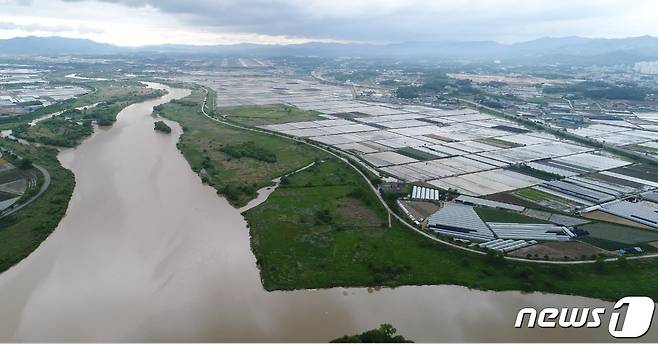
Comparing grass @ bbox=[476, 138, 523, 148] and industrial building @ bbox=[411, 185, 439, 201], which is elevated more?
grass @ bbox=[476, 138, 523, 148]

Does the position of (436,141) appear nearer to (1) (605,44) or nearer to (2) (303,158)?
(2) (303,158)

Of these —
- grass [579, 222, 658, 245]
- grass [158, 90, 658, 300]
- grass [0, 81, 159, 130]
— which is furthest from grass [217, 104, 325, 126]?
grass [579, 222, 658, 245]

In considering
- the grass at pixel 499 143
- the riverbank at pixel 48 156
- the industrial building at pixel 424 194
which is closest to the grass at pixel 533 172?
the grass at pixel 499 143

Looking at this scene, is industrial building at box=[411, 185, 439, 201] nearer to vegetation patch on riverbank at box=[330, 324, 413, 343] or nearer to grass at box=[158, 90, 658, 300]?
grass at box=[158, 90, 658, 300]

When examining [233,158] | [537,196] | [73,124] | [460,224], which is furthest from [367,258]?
[73,124]

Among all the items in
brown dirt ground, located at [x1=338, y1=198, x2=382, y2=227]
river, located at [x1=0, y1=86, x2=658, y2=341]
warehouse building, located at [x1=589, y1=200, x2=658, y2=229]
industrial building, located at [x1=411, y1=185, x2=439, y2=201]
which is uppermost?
industrial building, located at [x1=411, y1=185, x2=439, y2=201]

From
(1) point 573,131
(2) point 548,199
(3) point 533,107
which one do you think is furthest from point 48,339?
(3) point 533,107
